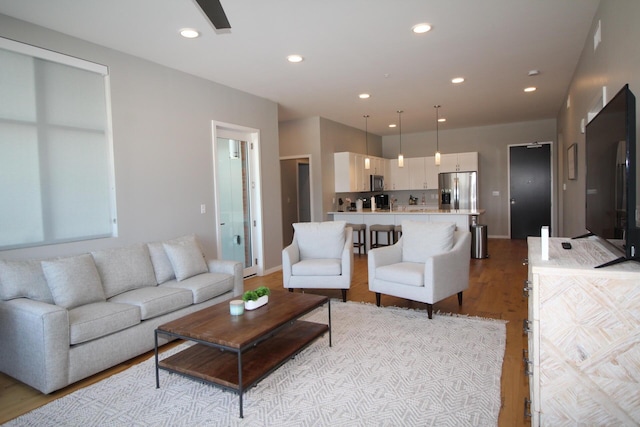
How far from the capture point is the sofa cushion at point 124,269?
10.8 feet

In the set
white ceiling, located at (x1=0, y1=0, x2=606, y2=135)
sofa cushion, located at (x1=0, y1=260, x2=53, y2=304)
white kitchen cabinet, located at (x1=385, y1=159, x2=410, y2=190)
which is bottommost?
sofa cushion, located at (x1=0, y1=260, x2=53, y2=304)

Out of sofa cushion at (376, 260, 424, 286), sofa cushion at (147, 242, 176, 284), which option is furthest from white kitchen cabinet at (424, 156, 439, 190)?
sofa cushion at (147, 242, 176, 284)

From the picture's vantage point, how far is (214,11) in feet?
5.54

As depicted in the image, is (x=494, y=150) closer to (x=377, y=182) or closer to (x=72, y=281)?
(x=377, y=182)

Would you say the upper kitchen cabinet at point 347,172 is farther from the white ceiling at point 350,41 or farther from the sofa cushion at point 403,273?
the sofa cushion at point 403,273

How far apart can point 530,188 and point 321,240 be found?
6454 mm

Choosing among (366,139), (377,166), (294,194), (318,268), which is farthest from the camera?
(366,139)

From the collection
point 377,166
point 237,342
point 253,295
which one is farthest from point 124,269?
point 377,166

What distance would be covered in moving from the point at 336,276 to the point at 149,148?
245cm

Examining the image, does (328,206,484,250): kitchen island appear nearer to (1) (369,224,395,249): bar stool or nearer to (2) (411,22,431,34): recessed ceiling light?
(1) (369,224,395,249): bar stool

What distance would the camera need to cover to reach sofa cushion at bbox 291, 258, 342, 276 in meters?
4.26

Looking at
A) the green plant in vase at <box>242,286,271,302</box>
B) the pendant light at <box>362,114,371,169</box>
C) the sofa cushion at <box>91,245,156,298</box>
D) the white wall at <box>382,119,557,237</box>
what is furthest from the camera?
the white wall at <box>382,119,557,237</box>

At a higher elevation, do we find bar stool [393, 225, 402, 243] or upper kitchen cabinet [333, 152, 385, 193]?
upper kitchen cabinet [333, 152, 385, 193]

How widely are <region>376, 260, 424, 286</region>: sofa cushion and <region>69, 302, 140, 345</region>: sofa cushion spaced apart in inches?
89.9
